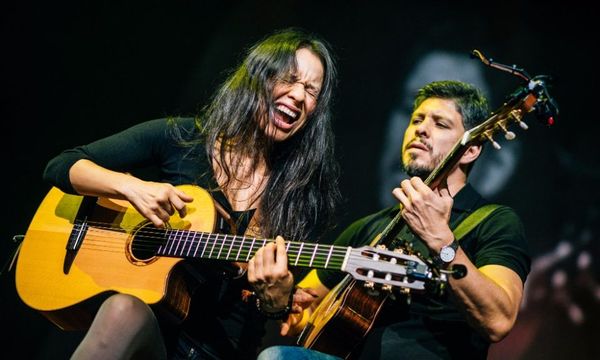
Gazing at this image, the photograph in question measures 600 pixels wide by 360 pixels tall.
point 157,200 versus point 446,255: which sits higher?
point 446,255

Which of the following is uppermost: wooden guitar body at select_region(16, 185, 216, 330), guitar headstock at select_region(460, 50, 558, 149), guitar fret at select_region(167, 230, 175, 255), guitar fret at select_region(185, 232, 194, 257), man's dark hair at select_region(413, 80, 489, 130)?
guitar headstock at select_region(460, 50, 558, 149)

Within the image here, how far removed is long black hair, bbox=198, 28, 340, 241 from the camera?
9.30ft

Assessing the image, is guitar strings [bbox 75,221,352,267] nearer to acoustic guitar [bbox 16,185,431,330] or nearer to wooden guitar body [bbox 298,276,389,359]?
acoustic guitar [bbox 16,185,431,330]

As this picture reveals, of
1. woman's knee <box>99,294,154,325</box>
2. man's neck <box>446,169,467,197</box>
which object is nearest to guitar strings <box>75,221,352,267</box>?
woman's knee <box>99,294,154,325</box>

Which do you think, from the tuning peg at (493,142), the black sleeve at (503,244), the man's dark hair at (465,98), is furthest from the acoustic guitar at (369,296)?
the man's dark hair at (465,98)

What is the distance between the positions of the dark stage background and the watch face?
152 centimetres

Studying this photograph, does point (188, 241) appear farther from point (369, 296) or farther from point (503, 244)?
point (503, 244)

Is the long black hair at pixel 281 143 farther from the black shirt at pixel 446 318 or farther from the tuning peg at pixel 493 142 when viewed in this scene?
the tuning peg at pixel 493 142

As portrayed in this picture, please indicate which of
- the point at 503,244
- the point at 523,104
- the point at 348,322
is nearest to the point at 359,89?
the point at 503,244

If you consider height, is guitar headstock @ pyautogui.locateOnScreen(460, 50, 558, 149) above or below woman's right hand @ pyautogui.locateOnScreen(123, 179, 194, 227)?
above

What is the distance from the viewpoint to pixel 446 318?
2557mm

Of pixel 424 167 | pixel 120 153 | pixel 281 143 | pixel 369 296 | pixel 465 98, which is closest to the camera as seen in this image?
pixel 369 296

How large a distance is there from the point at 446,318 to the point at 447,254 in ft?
1.60

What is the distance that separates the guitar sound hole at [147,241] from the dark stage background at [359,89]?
1.45m
